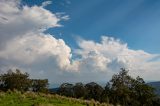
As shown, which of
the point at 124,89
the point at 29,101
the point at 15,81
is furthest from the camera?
the point at 15,81

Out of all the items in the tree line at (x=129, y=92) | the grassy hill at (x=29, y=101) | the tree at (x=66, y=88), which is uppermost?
the tree at (x=66, y=88)

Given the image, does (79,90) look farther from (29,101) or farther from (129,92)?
(29,101)

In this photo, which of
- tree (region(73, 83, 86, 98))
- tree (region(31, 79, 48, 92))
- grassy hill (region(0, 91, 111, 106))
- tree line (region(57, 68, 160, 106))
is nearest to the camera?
grassy hill (region(0, 91, 111, 106))

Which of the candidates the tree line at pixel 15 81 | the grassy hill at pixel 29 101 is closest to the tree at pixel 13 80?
the tree line at pixel 15 81

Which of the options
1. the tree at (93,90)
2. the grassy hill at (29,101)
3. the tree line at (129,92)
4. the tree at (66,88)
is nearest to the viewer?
the grassy hill at (29,101)

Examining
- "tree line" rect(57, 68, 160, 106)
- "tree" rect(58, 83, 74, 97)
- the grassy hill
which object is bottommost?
the grassy hill

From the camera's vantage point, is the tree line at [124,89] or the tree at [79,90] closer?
the tree line at [124,89]

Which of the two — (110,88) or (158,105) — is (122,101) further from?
(158,105)

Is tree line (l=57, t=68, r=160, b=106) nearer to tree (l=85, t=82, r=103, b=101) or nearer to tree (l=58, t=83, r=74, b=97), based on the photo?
tree (l=85, t=82, r=103, b=101)

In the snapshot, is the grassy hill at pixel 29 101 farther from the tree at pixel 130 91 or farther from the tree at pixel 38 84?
the tree at pixel 38 84

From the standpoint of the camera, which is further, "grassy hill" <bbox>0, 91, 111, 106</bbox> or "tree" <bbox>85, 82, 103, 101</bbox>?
"tree" <bbox>85, 82, 103, 101</bbox>

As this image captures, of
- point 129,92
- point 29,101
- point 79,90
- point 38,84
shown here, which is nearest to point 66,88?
point 79,90

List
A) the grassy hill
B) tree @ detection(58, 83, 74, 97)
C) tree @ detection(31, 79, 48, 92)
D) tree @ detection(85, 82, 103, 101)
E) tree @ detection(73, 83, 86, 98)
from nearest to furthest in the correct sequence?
the grassy hill, tree @ detection(85, 82, 103, 101), tree @ detection(73, 83, 86, 98), tree @ detection(31, 79, 48, 92), tree @ detection(58, 83, 74, 97)

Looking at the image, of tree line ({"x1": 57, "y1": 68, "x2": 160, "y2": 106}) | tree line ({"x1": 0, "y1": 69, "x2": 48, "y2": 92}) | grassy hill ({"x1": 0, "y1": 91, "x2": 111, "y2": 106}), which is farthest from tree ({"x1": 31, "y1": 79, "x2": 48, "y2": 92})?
grassy hill ({"x1": 0, "y1": 91, "x2": 111, "y2": 106})
